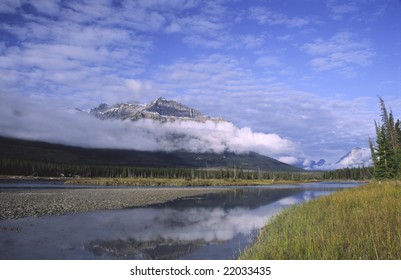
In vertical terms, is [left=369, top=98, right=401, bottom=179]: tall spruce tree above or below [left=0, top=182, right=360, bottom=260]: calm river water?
above

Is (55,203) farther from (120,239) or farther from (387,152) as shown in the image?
(387,152)

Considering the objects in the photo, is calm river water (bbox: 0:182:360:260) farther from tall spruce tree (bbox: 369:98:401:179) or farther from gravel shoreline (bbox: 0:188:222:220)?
tall spruce tree (bbox: 369:98:401:179)

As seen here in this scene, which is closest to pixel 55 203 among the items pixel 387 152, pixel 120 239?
pixel 120 239

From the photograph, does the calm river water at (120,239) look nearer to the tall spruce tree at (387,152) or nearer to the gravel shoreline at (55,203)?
the gravel shoreline at (55,203)

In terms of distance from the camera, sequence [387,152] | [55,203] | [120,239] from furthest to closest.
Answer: [387,152]
[55,203]
[120,239]

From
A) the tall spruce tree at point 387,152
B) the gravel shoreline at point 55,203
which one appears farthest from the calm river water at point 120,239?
the tall spruce tree at point 387,152

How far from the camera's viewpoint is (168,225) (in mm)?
23484

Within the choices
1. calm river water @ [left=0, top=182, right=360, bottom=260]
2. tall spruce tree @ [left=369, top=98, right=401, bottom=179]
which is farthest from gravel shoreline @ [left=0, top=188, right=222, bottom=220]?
tall spruce tree @ [left=369, top=98, right=401, bottom=179]

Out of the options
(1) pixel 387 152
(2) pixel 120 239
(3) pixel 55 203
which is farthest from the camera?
(1) pixel 387 152

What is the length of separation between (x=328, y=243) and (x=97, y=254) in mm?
9419

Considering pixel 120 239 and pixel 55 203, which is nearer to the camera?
pixel 120 239
